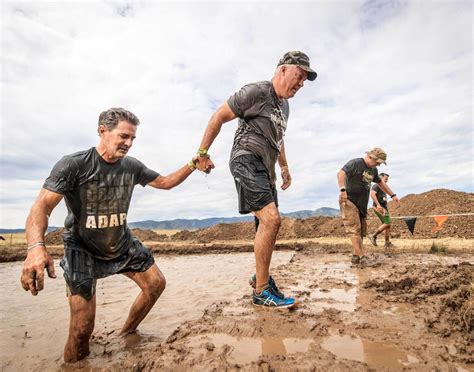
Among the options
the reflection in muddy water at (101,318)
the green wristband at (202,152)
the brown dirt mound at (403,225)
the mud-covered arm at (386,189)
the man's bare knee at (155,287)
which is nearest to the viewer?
the reflection in muddy water at (101,318)

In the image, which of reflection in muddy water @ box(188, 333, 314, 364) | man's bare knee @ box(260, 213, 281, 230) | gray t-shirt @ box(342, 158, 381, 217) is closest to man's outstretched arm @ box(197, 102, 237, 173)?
man's bare knee @ box(260, 213, 281, 230)

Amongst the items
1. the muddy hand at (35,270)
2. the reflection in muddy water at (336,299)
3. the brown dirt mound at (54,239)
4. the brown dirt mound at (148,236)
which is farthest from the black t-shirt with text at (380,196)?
the brown dirt mound at (54,239)

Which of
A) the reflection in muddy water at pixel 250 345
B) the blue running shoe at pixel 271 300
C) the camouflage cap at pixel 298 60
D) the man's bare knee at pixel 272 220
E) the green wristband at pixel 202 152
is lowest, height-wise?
the reflection in muddy water at pixel 250 345

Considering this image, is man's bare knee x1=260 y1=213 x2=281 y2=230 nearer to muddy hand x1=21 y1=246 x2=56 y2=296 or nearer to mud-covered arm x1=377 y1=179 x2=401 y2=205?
muddy hand x1=21 y1=246 x2=56 y2=296

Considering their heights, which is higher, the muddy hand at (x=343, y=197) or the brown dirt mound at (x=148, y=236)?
the muddy hand at (x=343, y=197)

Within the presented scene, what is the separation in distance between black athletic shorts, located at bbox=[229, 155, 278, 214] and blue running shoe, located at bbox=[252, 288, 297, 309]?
0.78 m

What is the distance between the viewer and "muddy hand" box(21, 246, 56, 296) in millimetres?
2109

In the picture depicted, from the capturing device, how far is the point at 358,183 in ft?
20.5

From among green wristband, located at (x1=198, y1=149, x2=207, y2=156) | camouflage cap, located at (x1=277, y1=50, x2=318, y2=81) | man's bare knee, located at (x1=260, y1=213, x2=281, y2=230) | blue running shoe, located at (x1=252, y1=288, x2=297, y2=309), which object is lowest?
blue running shoe, located at (x1=252, y1=288, x2=297, y2=309)

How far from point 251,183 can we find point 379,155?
400cm

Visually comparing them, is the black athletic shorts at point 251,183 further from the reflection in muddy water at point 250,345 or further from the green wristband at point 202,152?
the reflection in muddy water at point 250,345

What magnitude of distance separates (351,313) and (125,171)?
227 centimetres

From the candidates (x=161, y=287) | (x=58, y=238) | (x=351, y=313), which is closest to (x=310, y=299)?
(x=351, y=313)

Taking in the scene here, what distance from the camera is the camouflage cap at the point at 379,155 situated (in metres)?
6.31
